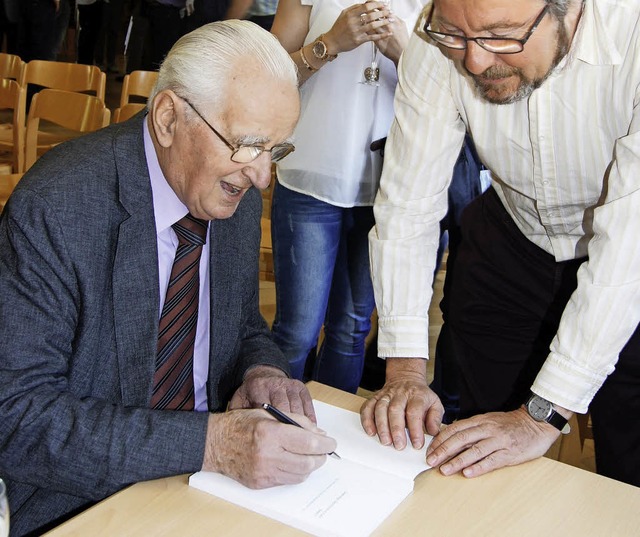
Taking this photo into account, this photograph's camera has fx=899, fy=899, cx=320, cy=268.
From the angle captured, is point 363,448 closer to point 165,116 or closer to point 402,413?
point 402,413

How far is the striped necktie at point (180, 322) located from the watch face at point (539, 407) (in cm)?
65

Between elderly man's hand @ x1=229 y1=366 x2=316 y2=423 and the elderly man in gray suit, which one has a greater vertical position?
A: the elderly man in gray suit

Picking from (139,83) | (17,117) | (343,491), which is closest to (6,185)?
(17,117)

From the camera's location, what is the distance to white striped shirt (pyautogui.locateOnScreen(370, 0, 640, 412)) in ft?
5.23

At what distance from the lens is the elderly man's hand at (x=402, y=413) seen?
1593mm

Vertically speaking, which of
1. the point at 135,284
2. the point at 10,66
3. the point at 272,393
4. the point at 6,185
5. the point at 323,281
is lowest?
the point at 6,185

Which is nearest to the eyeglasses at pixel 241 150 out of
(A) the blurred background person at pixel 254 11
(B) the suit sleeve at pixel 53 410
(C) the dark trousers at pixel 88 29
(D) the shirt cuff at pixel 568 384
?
(B) the suit sleeve at pixel 53 410

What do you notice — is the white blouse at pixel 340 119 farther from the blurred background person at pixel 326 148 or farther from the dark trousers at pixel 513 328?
the dark trousers at pixel 513 328

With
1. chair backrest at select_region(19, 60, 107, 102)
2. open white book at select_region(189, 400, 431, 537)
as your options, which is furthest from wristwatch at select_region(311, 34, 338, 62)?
chair backrest at select_region(19, 60, 107, 102)

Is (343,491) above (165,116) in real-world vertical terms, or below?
below

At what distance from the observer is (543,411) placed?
1645 millimetres

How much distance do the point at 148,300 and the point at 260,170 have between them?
31cm

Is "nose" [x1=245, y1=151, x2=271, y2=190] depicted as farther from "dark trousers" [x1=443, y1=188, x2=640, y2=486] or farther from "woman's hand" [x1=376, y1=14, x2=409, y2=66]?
"woman's hand" [x1=376, y1=14, x2=409, y2=66]

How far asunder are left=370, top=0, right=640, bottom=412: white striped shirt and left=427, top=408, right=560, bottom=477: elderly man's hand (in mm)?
77
